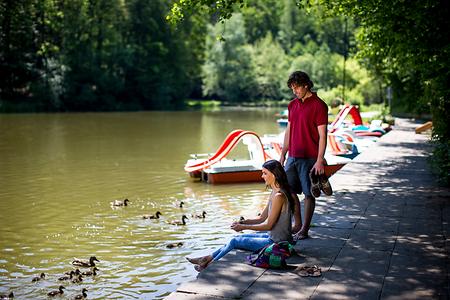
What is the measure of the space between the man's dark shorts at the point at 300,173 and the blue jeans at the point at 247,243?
0.88m

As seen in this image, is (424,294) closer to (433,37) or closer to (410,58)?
(433,37)

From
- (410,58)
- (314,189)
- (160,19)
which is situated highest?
(160,19)

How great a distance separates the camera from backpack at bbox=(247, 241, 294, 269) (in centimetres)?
632

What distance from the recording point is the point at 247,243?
23.1 feet

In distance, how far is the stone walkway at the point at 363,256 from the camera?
18.6ft

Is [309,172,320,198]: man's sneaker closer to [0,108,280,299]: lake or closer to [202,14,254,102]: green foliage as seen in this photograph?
[0,108,280,299]: lake

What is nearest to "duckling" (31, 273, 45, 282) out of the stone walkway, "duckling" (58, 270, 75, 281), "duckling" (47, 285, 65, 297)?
"duckling" (58, 270, 75, 281)

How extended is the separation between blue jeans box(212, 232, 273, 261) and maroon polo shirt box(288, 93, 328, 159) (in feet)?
3.99

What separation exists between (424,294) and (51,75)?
58.8m

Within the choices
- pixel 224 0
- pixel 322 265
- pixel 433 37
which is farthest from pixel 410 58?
pixel 322 265

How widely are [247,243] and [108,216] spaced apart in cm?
623

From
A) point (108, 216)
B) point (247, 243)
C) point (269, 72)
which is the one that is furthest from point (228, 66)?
point (247, 243)

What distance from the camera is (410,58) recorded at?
14.3m

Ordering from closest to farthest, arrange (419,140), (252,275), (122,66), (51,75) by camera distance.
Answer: (252,275) < (419,140) < (51,75) < (122,66)
